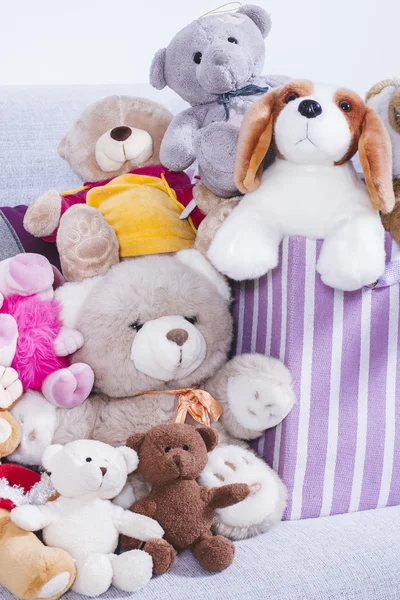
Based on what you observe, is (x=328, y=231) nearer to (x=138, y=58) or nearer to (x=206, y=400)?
(x=206, y=400)

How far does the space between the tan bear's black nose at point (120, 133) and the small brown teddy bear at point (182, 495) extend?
54 cm

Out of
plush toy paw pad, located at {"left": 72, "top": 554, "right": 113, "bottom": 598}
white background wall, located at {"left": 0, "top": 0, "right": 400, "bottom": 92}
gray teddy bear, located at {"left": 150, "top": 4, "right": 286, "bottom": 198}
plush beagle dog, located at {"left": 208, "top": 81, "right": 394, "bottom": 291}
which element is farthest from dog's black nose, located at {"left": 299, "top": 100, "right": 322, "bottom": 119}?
white background wall, located at {"left": 0, "top": 0, "right": 400, "bottom": 92}

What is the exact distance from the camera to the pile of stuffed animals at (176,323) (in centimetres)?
94

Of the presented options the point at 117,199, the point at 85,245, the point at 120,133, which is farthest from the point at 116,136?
the point at 85,245

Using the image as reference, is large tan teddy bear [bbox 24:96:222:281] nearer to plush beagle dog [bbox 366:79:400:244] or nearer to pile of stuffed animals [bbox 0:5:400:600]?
pile of stuffed animals [bbox 0:5:400:600]

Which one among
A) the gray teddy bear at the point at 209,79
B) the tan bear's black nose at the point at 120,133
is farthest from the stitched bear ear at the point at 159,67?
the tan bear's black nose at the point at 120,133

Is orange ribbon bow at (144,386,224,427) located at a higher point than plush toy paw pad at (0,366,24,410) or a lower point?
lower

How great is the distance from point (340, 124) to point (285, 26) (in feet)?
3.50

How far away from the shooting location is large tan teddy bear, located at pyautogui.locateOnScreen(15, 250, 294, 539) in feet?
3.45

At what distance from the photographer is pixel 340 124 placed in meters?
1.06

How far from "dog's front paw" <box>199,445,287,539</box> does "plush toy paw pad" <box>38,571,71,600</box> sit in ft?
0.78

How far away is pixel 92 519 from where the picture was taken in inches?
36.4

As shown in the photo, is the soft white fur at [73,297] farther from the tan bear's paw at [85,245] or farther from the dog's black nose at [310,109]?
the dog's black nose at [310,109]

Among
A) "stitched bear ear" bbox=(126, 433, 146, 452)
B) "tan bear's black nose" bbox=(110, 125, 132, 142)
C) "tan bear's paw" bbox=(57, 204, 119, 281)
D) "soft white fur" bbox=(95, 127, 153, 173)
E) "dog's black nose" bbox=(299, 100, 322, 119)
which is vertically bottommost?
"stitched bear ear" bbox=(126, 433, 146, 452)
